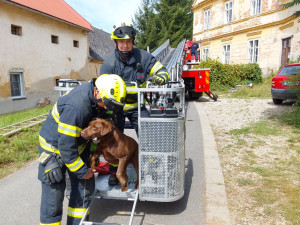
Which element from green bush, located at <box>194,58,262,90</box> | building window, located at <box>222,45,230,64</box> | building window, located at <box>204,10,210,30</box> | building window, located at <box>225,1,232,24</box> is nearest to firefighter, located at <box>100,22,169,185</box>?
green bush, located at <box>194,58,262,90</box>

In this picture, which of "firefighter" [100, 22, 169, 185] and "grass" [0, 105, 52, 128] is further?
"grass" [0, 105, 52, 128]

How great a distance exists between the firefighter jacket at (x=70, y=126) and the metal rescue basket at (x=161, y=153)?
0.58 m

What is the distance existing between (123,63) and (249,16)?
1870 cm

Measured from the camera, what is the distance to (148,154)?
253cm

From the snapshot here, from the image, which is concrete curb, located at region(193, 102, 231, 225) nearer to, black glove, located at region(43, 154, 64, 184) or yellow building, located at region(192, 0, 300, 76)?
black glove, located at region(43, 154, 64, 184)

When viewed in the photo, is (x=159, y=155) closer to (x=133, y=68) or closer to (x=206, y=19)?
(x=133, y=68)

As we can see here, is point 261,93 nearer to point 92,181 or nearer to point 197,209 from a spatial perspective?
point 197,209

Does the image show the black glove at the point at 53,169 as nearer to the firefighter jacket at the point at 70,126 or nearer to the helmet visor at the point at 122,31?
the firefighter jacket at the point at 70,126

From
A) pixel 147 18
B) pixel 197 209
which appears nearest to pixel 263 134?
pixel 197 209

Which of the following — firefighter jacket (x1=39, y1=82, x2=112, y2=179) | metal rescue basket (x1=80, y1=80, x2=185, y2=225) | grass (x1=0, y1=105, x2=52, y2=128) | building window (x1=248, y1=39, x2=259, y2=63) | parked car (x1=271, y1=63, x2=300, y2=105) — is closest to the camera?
firefighter jacket (x1=39, y1=82, x2=112, y2=179)

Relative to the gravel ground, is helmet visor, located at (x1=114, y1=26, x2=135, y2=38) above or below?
above

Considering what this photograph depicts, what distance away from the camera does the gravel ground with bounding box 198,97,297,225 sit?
281cm

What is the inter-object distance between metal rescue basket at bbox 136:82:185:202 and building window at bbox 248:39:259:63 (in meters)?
18.3

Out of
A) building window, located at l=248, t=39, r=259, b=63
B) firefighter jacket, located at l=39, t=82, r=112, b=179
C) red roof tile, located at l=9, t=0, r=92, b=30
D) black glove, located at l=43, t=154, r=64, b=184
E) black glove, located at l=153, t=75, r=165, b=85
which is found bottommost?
black glove, located at l=43, t=154, r=64, b=184
